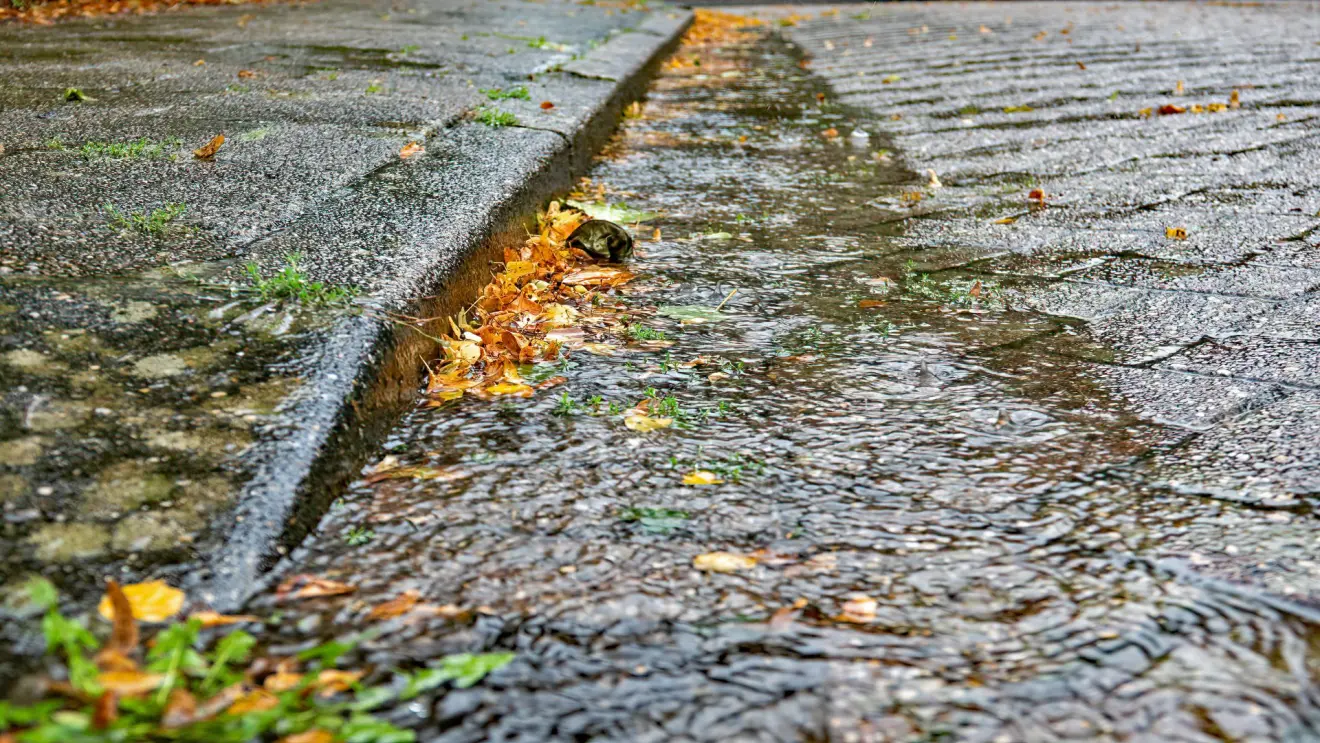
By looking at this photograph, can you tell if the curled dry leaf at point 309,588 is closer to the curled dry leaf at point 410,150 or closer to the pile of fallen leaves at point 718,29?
the curled dry leaf at point 410,150

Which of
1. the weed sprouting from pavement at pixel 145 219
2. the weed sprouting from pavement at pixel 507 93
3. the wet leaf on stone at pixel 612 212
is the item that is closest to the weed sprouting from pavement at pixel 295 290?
the weed sprouting from pavement at pixel 145 219

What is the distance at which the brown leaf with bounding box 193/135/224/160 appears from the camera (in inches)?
98.9

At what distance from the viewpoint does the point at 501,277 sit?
7.63 ft

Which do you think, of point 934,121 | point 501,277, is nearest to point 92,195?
point 501,277

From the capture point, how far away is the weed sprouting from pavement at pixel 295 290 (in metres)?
1.70

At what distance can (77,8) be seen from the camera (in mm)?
6504

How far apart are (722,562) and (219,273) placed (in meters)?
1.01

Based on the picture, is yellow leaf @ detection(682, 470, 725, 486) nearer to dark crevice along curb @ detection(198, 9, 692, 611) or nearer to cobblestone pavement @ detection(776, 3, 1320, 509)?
dark crevice along curb @ detection(198, 9, 692, 611)

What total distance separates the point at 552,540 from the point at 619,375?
582 mm

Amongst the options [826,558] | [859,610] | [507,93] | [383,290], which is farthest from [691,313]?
[507,93]

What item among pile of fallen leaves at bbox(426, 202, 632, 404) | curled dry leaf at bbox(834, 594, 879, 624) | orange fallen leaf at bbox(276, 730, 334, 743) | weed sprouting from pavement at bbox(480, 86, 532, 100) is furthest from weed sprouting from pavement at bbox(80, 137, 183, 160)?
curled dry leaf at bbox(834, 594, 879, 624)

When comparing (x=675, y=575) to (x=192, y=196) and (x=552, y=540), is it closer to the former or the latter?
(x=552, y=540)

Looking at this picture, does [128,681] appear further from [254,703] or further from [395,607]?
[395,607]

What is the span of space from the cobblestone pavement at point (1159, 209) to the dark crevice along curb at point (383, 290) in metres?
1.09
